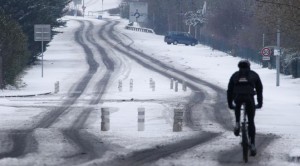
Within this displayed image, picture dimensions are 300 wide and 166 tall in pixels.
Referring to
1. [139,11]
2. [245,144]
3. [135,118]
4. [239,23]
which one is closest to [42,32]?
[135,118]

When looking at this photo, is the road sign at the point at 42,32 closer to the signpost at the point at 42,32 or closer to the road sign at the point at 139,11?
the signpost at the point at 42,32

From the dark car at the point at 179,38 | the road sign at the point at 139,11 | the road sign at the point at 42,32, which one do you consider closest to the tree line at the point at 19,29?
the road sign at the point at 42,32

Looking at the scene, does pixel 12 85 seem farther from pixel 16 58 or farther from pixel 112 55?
pixel 112 55

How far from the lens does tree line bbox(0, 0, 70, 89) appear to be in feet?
152

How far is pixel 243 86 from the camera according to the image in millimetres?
14805

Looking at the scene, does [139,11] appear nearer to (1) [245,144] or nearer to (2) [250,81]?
(2) [250,81]

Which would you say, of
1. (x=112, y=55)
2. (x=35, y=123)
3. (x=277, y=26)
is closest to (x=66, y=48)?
(x=112, y=55)

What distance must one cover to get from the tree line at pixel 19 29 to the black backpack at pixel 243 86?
105 ft

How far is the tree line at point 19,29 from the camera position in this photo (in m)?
46.4

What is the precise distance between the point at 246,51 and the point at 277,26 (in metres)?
38.1

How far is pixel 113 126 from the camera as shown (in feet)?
78.1

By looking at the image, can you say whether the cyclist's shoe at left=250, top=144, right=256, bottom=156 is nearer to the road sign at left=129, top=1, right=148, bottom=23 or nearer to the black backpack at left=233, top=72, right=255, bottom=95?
the black backpack at left=233, top=72, right=255, bottom=95

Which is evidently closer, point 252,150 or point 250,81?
point 250,81

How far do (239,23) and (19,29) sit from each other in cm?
4173
